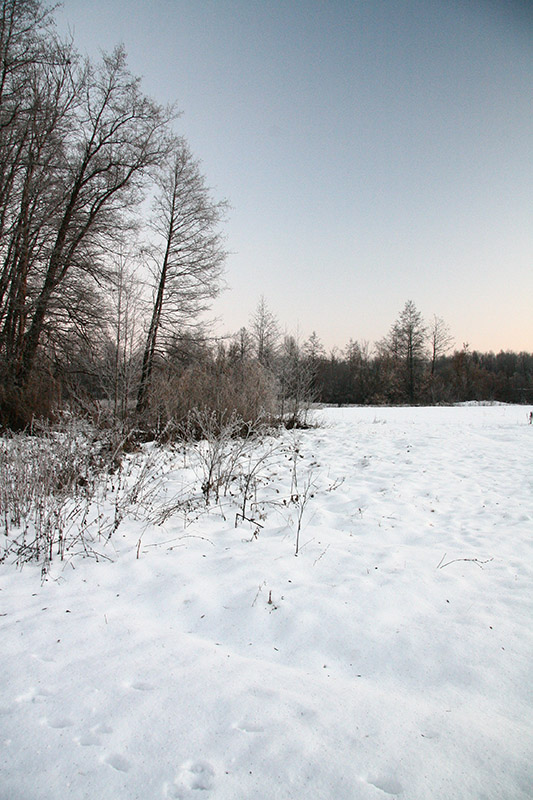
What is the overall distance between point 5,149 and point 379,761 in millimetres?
12886

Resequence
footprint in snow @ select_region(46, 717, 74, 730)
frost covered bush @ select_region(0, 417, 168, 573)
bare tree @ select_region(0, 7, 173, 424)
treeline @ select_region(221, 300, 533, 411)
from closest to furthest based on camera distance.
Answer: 1. footprint in snow @ select_region(46, 717, 74, 730)
2. frost covered bush @ select_region(0, 417, 168, 573)
3. bare tree @ select_region(0, 7, 173, 424)
4. treeline @ select_region(221, 300, 533, 411)

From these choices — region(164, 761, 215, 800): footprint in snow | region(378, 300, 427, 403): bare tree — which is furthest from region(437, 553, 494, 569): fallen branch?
region(378, 300, 427, 403): bare tree

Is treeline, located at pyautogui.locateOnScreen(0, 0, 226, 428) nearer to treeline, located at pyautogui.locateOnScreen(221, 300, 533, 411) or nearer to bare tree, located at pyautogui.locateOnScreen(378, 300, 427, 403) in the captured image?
treeline, located at pyautogui.locateOnScreen(221, 300, 533, 411)

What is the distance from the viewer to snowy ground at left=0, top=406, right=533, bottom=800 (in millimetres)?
1551

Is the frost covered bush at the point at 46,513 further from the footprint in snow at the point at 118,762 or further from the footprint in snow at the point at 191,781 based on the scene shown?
the footprint in snow at the point at 191,781

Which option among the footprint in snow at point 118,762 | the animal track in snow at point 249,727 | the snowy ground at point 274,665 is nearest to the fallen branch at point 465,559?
the snowy ground at point 274,665

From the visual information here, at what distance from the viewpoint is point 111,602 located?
273 cm

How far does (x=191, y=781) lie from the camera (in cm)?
151

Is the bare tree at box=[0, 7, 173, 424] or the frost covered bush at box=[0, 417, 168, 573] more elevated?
the bare tree at box=[0, 7, 173, 424]

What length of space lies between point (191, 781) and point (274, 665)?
2.53ft

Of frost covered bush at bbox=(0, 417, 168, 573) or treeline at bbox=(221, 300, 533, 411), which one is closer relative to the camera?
frost covered bush at bbox=(0, 417, 168, 573)

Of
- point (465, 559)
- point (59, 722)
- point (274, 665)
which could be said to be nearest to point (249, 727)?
point (274, 665)

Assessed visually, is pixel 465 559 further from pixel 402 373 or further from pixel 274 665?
pixel 402 373

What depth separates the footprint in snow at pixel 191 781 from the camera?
4.79 feet
